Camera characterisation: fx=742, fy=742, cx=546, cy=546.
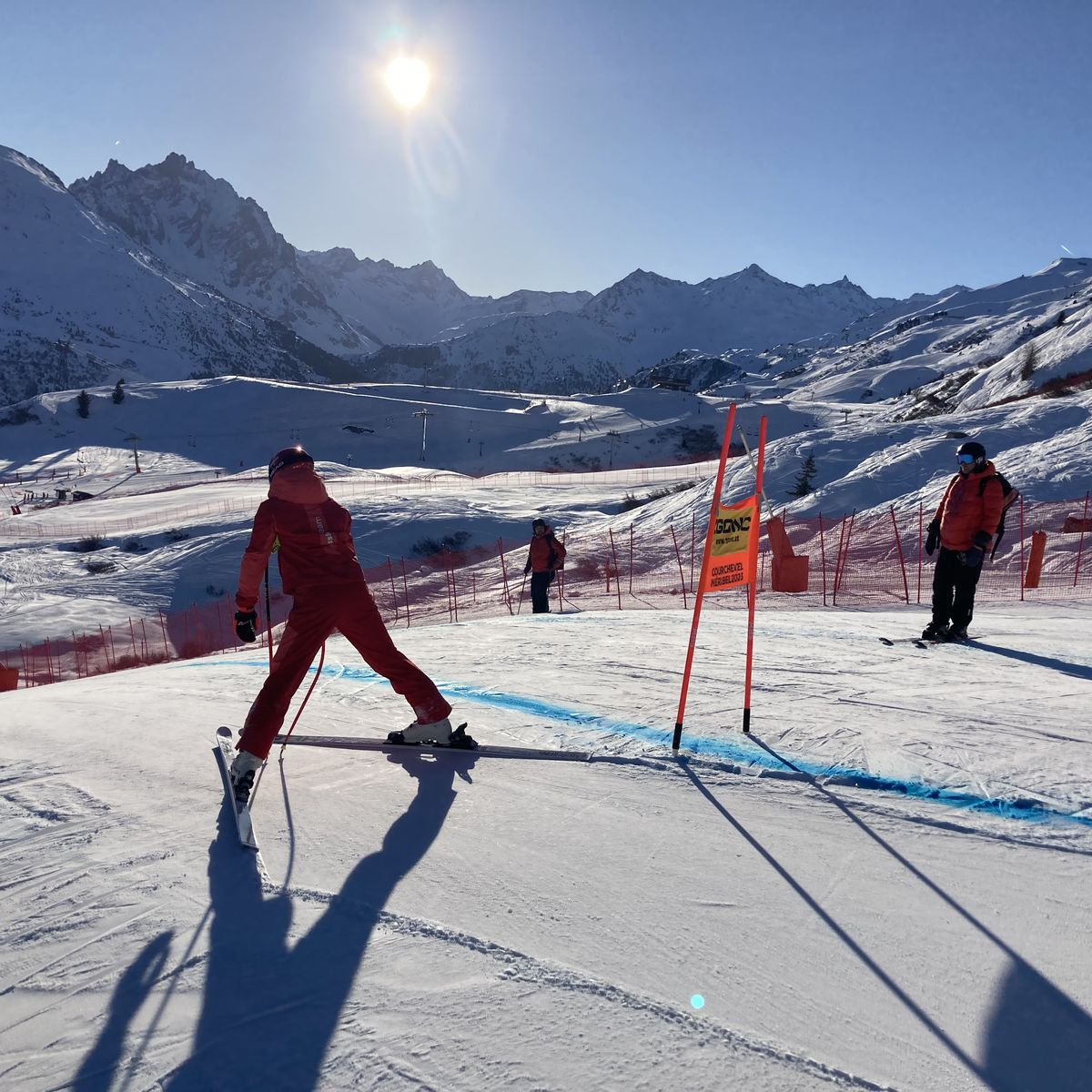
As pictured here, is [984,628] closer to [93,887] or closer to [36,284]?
[93,887]

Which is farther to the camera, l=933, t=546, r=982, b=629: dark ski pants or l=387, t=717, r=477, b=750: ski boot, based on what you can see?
l=933, t=546, r=982, b=629: dark ski pants

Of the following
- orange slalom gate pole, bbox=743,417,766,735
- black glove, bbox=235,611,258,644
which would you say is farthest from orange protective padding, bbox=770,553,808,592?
black glove, bbox=235,611,258,644

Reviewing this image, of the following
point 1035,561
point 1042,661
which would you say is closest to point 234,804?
point 1042,661

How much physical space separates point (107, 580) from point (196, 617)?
5.22 metres

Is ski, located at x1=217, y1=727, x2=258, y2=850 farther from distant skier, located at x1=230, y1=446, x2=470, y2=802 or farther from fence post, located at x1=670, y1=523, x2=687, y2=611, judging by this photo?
fence post, located at x1=670, y1=523, x2=687, y2=611

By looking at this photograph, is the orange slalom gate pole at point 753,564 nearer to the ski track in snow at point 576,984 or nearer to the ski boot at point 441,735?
the ski boot at point 441,735

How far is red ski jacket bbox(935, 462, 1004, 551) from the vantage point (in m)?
6.91

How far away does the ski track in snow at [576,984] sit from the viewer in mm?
1836

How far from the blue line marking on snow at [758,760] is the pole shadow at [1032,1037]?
3.49 ft

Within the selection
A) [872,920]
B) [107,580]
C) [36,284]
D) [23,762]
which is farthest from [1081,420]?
[36,284]

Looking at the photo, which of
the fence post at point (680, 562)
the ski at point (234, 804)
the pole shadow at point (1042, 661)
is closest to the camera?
the ski at point (234, 804)

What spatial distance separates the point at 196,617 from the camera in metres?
21.4

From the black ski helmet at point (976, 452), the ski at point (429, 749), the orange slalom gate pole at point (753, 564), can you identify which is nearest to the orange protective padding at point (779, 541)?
the black ski helmet at point (976, 452)

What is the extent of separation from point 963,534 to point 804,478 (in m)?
16.4
